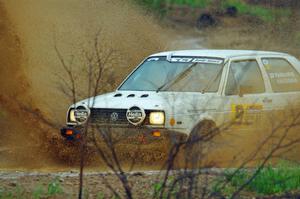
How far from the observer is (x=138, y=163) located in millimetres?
11609

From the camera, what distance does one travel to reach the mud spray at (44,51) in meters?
13.8

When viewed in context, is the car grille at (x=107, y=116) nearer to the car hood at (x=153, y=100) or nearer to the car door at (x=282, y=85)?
the car hood at (x=153, y=100)

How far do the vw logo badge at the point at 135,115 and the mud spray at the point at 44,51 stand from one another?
42.4 inches

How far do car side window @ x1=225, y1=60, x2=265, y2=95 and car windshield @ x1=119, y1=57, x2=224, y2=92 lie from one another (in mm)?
162

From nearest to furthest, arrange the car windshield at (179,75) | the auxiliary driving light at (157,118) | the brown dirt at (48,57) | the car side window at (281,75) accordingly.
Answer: the auxiliary driving light at (157,118)
the car windshield at (179,75)
the brown dirt at (48,57)
the car side window at (281,75)

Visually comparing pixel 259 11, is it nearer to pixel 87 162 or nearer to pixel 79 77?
pixel 79 77

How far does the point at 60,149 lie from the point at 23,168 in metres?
0.58

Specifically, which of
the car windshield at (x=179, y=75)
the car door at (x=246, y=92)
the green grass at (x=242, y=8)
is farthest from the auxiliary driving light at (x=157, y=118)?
the green grass at (x=242, y=8)

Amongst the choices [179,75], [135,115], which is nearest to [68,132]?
[135,115]

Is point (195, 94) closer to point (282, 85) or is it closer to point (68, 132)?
point (68, 132)

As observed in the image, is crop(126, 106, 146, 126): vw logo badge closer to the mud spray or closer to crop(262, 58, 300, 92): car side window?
the mud spray

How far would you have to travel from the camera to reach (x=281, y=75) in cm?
1332

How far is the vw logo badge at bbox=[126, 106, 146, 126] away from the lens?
37.7ft

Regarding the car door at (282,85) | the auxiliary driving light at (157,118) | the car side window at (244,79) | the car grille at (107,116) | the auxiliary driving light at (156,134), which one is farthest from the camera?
the car door at (282,85)
